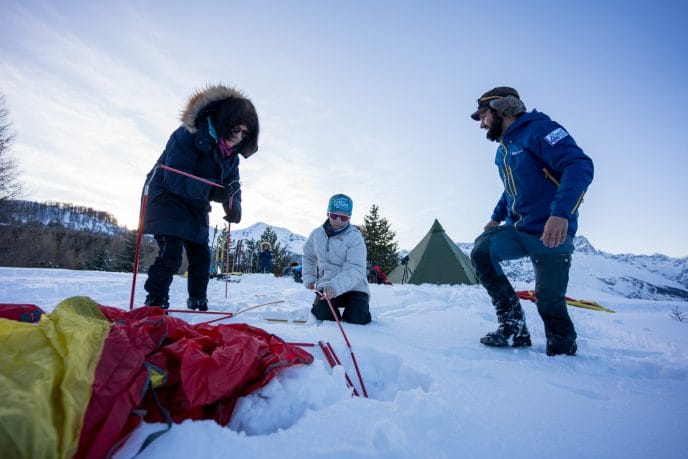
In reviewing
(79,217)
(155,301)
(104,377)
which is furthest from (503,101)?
(79,217)

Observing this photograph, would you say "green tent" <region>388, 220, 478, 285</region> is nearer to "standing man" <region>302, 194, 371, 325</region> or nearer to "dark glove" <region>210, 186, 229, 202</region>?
"standing man" <region>302, 194, 371, 325</region>

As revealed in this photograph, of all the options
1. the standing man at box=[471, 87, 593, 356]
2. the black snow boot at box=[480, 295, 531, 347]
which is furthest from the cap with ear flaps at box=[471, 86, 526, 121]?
the black snow boot at box=[480, 295, 531, 347]

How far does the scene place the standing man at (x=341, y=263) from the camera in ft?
9.92

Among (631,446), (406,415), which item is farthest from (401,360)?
(631,446)

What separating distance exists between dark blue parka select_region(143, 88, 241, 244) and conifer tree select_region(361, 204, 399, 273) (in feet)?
68.1

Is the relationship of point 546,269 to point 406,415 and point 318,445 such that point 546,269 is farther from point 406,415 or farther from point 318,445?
point 318,445

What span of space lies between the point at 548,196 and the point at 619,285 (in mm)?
209917

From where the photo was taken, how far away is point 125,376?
88cm

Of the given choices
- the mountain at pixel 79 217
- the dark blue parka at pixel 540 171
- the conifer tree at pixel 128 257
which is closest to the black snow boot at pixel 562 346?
the dark blue parka at pixel 540 171

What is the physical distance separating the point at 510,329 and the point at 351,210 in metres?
1.76

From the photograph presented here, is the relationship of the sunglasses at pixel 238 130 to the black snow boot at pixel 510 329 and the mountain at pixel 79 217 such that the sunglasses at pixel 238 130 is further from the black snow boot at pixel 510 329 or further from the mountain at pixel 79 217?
the mountain at pixel 79 217

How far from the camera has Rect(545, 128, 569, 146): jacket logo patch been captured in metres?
2.11

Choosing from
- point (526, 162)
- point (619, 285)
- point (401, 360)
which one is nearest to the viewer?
point (401, 360)

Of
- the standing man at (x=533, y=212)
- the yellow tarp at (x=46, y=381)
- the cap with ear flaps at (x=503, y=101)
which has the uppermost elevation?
the cap with ear flaps at (x=503, y=101)
